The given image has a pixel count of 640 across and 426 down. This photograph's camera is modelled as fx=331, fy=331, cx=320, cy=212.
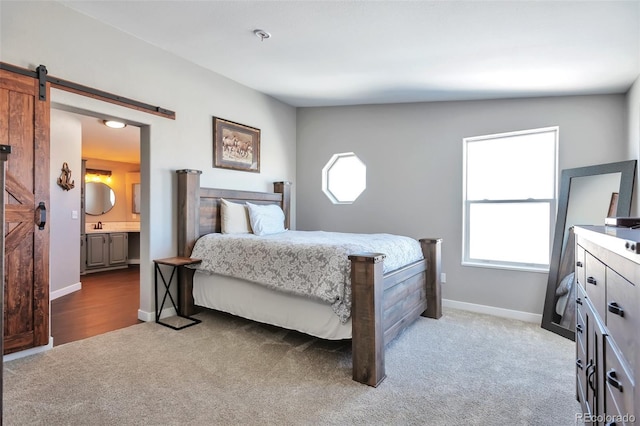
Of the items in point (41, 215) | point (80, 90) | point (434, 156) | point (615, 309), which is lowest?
point (615, 309)

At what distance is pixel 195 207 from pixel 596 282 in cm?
332

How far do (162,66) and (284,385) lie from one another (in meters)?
3.20

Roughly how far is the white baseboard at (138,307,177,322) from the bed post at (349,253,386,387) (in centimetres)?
222

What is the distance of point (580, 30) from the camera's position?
90.9 inches

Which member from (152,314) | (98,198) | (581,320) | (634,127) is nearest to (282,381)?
(581,320)

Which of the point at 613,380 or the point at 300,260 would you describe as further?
the point at 300,260

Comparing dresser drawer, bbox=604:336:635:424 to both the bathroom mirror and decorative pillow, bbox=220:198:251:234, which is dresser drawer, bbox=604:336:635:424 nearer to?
decorative pillow, bbox=220:198:251:234

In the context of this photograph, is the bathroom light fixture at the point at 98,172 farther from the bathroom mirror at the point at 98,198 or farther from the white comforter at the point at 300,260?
the white comforter at the point at 300,260

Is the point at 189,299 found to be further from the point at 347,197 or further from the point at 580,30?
the point at 580,30

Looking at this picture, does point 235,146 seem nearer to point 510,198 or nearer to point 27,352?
point 27,352

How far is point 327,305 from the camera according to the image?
247 centimetres

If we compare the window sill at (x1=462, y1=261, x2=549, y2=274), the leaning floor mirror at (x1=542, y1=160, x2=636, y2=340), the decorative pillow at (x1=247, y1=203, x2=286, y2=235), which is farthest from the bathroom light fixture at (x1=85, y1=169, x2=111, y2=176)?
the leaning floor mirror at (x1=542, y1=160, x2=636, y2=340)

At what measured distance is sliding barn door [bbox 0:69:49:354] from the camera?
239 cm

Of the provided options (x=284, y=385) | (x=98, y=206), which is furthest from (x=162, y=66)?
(x=98, y=206)
